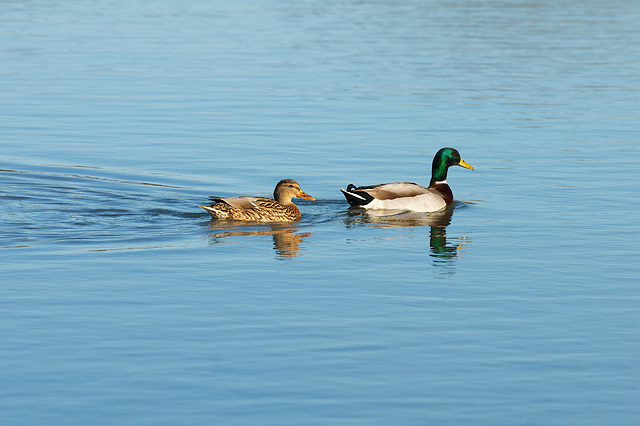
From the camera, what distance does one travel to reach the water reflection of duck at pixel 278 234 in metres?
13.9

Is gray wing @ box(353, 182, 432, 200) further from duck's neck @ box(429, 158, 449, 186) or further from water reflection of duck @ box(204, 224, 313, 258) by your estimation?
water reflection of duck @ box(204, 224, 313, 258)

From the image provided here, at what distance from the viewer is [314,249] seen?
1379 centimetres

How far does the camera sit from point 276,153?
20.9 metres

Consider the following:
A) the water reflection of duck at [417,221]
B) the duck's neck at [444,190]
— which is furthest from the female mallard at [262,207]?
the duck's neck at [444,190]

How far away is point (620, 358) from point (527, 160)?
11733mm

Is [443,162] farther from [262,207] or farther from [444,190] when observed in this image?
[262,207]

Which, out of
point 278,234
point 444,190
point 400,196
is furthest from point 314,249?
point 444,190

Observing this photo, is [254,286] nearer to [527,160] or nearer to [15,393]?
[15,393]

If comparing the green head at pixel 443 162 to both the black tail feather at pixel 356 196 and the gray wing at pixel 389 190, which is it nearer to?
the gray wing at pixel 389 190

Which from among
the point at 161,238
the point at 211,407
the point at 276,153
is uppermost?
the point at 276,153

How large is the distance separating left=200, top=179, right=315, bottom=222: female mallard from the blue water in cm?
23

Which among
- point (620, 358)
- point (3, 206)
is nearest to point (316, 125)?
point (3, 206)

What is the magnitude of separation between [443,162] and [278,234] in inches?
177

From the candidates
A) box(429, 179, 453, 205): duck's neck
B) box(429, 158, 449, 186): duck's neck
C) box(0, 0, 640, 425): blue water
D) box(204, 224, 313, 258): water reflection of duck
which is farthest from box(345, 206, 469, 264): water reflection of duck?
box(204, 224, 313, 258): water reflection of duck
